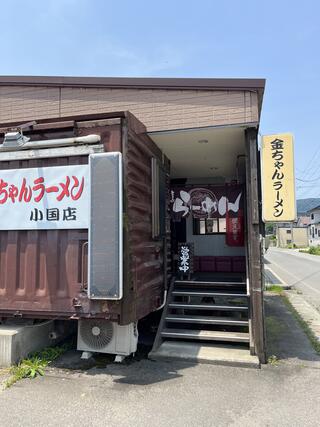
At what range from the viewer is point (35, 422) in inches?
150

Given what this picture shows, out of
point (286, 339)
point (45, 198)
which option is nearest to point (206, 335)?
point (286, 339)

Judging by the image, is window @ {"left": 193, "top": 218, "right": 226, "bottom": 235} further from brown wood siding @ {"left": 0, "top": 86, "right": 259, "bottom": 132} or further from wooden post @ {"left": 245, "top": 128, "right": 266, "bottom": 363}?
brown wood siding @ {"left": 0, "top": 86, "right": 259, "bottom": 132}

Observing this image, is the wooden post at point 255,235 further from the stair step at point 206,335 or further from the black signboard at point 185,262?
the black signboard at point 185,262

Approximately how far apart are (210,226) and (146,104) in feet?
15.1

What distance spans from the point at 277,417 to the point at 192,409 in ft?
2.99

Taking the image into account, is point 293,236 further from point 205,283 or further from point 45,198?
point 45,198

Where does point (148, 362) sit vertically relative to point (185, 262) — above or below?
below

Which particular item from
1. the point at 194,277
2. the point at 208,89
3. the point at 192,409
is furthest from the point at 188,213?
the point at 192,409

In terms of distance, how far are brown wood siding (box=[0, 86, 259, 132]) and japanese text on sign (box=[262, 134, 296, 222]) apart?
21.3 inches

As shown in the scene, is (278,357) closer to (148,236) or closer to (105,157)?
(148,236)

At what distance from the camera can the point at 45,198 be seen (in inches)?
217

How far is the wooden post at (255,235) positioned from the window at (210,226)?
13.2ft

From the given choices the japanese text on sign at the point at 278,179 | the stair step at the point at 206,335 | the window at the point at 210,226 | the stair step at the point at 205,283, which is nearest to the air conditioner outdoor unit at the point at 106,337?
the stair step at the point at 206,335

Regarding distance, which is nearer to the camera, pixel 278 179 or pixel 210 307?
pixel 278 179
